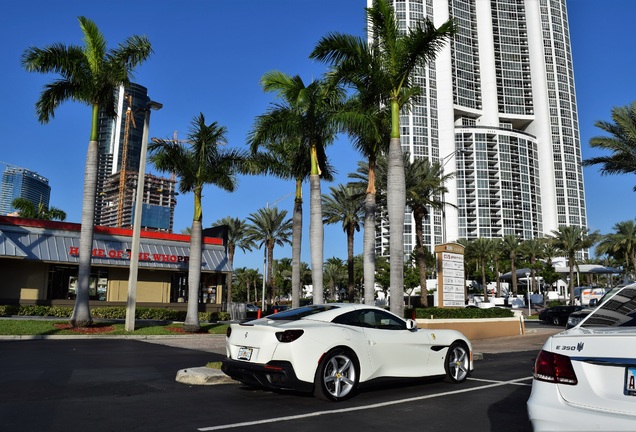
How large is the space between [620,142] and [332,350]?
2299 cm

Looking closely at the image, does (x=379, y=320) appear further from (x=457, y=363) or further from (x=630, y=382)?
(x=630, y=382)

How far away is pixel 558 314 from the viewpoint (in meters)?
34.7

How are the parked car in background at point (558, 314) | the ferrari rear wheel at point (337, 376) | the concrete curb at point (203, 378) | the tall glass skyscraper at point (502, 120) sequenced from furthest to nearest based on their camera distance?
the tall glass skyscraper at point (502, 120) < the parked car in background at point (558, 314) < the concrete curb at point (203, 378) < the ferrari rear wheel at point (337, 376)

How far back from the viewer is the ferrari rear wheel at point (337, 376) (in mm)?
6945

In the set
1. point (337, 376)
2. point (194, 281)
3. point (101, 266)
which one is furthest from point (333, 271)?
point (337, 376)

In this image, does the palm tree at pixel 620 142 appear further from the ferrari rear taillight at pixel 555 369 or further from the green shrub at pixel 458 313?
the ferrari rear taillight at pixel 555 369

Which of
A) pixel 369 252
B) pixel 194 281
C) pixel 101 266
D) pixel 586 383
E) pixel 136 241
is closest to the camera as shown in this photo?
pixel 586 383

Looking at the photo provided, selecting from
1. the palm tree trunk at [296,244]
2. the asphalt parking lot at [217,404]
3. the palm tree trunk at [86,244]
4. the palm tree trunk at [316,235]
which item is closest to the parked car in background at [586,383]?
the asphalt parking lot at [217,404]

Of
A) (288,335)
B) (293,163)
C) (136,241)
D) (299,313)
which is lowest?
(288,335)

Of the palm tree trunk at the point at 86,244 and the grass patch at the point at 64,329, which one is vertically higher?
the palm tree trunk at the point at 86,244

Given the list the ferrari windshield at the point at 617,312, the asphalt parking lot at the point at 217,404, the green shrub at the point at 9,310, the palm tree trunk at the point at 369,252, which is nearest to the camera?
the ferrari windshield at the point at 617,312

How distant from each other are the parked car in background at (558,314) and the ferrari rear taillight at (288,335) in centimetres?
3181

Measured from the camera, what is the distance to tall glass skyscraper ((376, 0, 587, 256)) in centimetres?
13488

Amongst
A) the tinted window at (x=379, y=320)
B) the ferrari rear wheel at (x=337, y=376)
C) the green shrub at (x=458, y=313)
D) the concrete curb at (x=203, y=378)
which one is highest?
the tinted window at (x=379, y=320)
